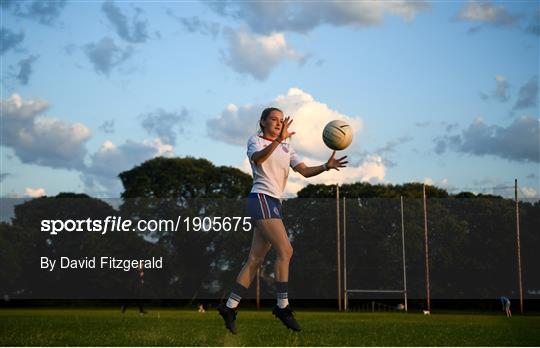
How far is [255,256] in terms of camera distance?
349 inches

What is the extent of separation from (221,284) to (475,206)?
1777cm

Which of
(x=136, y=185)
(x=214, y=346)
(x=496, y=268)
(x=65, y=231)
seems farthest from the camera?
(x=136, y=185)

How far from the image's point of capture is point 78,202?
49750mm

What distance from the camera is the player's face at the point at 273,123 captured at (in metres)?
8.86

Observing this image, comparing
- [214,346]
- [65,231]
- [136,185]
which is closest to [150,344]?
[214,346]

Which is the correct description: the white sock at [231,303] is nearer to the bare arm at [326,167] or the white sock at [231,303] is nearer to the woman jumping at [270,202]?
the woman jumping at [270,202]

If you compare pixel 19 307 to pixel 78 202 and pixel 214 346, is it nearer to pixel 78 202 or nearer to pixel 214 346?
pixel 78 202

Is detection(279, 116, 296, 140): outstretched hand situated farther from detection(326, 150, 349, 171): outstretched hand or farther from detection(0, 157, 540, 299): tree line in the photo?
detection(0, 157, 540, 299): tree line

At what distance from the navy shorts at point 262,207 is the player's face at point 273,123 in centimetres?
81

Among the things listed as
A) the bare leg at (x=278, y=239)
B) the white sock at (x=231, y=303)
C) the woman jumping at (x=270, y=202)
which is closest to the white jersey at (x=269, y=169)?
the woman jumping at (x=270, y=202)

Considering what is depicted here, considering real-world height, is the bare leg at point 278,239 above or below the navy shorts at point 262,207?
below

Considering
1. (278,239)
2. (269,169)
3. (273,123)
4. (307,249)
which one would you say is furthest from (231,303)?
(307,249)

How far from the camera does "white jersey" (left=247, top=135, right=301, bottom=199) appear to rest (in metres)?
8.73

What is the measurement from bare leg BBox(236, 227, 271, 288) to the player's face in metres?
1.22
